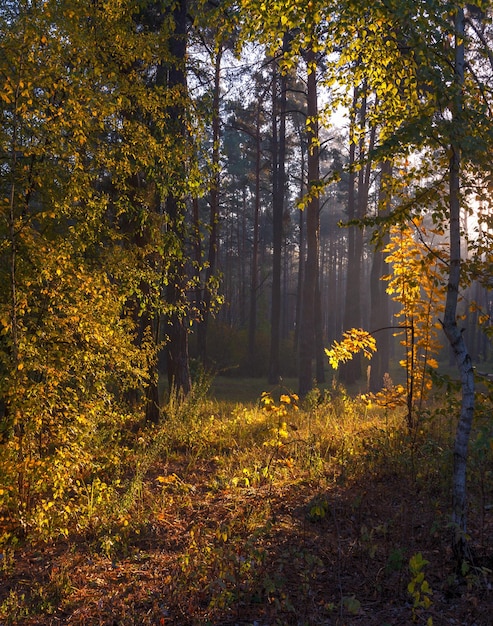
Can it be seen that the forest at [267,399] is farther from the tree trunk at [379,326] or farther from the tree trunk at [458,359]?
the tree trunk at [379,326]

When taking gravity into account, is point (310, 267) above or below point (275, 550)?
above

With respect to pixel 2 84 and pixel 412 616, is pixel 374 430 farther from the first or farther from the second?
pixel 2 84

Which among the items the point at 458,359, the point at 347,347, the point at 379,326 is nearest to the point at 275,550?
the point at 347,347

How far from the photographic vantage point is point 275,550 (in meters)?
4.62

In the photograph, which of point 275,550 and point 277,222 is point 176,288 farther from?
point 277,222

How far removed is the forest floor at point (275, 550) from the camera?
379 centimetres

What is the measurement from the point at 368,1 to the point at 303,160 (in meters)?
26.1

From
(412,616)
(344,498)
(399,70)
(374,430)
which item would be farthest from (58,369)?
(374,430)

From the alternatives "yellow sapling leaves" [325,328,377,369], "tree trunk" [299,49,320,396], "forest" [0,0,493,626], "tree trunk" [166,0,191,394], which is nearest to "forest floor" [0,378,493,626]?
"forest" [0,0,493,626]

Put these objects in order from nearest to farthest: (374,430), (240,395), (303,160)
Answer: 1. (374,430)
2. (240,395)
3. (303,160)

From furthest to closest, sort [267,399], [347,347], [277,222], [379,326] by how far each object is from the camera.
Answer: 1. [277,222]
2. [379,326]
3. [267,399]
4. [347,347]

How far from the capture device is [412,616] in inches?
142

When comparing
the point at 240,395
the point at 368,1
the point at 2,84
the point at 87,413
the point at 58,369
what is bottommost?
the point at 240,395

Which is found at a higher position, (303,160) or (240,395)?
(303,160)
